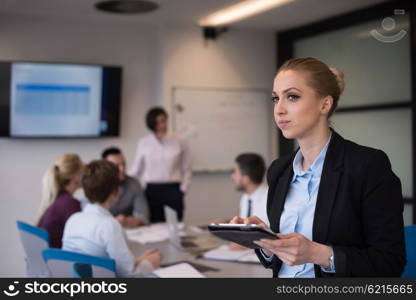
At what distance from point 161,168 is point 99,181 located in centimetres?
238

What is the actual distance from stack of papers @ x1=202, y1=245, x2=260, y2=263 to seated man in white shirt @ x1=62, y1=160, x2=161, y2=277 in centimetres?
32

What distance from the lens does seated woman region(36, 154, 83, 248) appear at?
2.93m

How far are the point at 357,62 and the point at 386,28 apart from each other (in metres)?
2.84

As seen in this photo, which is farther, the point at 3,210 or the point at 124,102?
the point at 124,102

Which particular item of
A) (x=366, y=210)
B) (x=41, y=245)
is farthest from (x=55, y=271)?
(x=366, y=210)

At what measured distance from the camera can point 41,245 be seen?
2654mm

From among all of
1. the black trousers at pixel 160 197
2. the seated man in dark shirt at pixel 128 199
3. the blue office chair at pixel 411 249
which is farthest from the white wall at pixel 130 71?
the blue office chair at pixel 411 249

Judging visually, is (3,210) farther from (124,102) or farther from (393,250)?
(393,250)

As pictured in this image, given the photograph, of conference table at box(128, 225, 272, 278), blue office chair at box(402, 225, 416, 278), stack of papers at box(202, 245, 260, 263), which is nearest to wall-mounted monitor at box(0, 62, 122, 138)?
conference table at box(128, 225, 272, 278)

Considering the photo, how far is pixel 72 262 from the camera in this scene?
2064 millimetres

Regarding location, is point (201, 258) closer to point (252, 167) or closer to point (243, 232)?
point (252, 167)

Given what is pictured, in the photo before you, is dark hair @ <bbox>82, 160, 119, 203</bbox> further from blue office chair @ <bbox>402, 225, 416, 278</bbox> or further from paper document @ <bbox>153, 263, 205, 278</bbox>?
blue office chair @ <bbox>402, 225, 416, 278</bbox>

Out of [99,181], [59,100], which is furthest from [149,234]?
[59,100]

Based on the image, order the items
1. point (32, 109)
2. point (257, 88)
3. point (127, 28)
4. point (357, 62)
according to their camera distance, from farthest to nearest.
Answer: point (257, 88)
point (127, 28)
point (32, 109)
point (357, 62)
